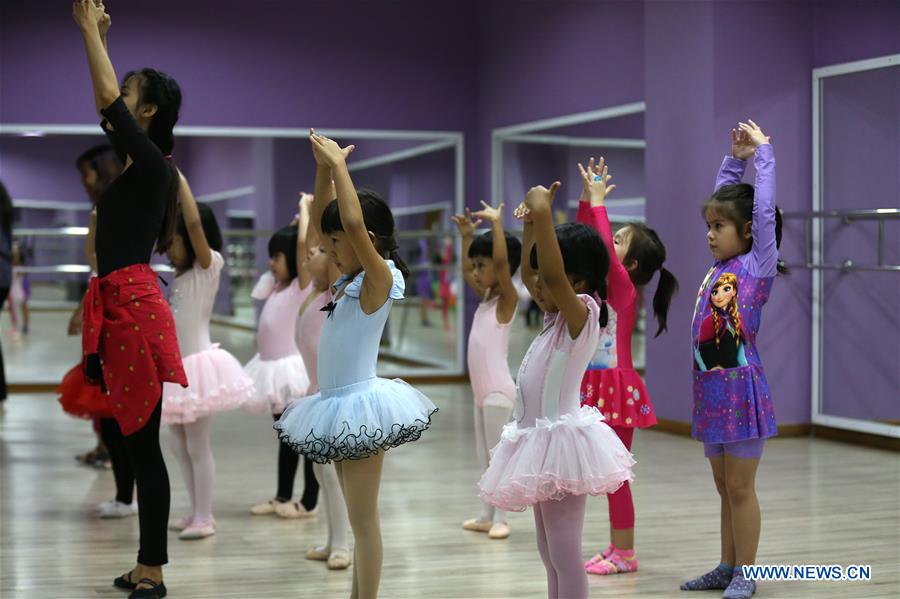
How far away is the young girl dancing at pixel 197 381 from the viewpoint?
13.6 ft

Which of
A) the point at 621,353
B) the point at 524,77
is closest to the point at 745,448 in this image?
the point at 621,353

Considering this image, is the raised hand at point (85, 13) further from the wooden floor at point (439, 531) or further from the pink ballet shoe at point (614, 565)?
the pink ballet shoe at point (614, 565)

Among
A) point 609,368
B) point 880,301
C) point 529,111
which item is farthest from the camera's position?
point 529,111

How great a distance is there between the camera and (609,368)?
365 centimetres

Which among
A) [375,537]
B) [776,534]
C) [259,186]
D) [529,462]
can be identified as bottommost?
[776,534]

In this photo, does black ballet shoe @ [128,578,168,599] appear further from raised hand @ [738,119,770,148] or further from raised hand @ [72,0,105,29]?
raised hand @ [738,119,770,148]

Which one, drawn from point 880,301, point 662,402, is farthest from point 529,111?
point 880,301

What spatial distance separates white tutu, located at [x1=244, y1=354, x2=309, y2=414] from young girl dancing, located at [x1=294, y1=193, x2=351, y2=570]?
1.95 feet

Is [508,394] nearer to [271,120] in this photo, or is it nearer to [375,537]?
[375,537]

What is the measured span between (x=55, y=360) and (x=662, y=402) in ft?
16.3

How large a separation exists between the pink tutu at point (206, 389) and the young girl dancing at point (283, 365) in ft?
0.72

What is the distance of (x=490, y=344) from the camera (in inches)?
166

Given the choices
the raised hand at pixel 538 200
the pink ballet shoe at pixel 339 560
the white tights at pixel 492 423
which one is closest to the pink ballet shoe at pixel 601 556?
the white tights at pixel 492 423

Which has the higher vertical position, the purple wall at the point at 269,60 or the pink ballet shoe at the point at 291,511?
the purple wall at the point at 269,60
